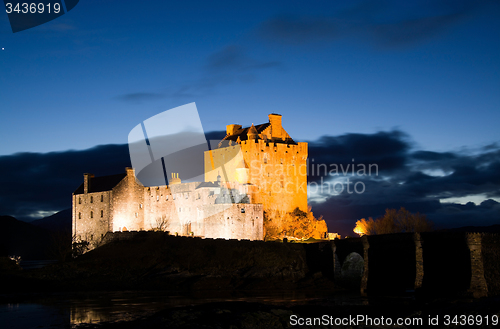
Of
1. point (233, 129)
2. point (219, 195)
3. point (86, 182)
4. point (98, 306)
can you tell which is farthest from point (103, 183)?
point (98, 306)

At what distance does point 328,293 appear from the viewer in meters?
42.5

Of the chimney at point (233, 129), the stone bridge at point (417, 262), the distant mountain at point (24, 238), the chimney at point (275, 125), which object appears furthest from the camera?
the distant mountain at point (24, 238)

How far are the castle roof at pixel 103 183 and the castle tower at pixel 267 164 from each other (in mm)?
13246

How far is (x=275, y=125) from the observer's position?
7281 cm

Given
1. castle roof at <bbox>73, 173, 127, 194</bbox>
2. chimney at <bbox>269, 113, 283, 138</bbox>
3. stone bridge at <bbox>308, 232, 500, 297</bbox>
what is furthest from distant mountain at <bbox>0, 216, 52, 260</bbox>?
stone bridge at <bbox>308, 232, 500, 297</bbox>

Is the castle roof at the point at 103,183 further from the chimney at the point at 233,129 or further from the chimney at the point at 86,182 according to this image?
the chimney at the point at 233,129

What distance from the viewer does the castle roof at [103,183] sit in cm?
6244

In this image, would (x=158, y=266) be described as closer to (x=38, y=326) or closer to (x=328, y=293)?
(x=328, y=293)

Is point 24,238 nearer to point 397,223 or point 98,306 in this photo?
point 397,223

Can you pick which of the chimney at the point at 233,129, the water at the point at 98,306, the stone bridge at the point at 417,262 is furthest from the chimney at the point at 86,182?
the stone bridge at the point at 417,262

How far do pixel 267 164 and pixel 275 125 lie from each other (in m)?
6.51

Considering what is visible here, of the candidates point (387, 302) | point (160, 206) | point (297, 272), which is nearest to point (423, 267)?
point (387, 302)

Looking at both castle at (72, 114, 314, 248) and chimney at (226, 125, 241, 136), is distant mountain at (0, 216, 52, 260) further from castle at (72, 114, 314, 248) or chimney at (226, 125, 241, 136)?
castle at (72, 114, 314, 248)

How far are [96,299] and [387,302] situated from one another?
791 inches
